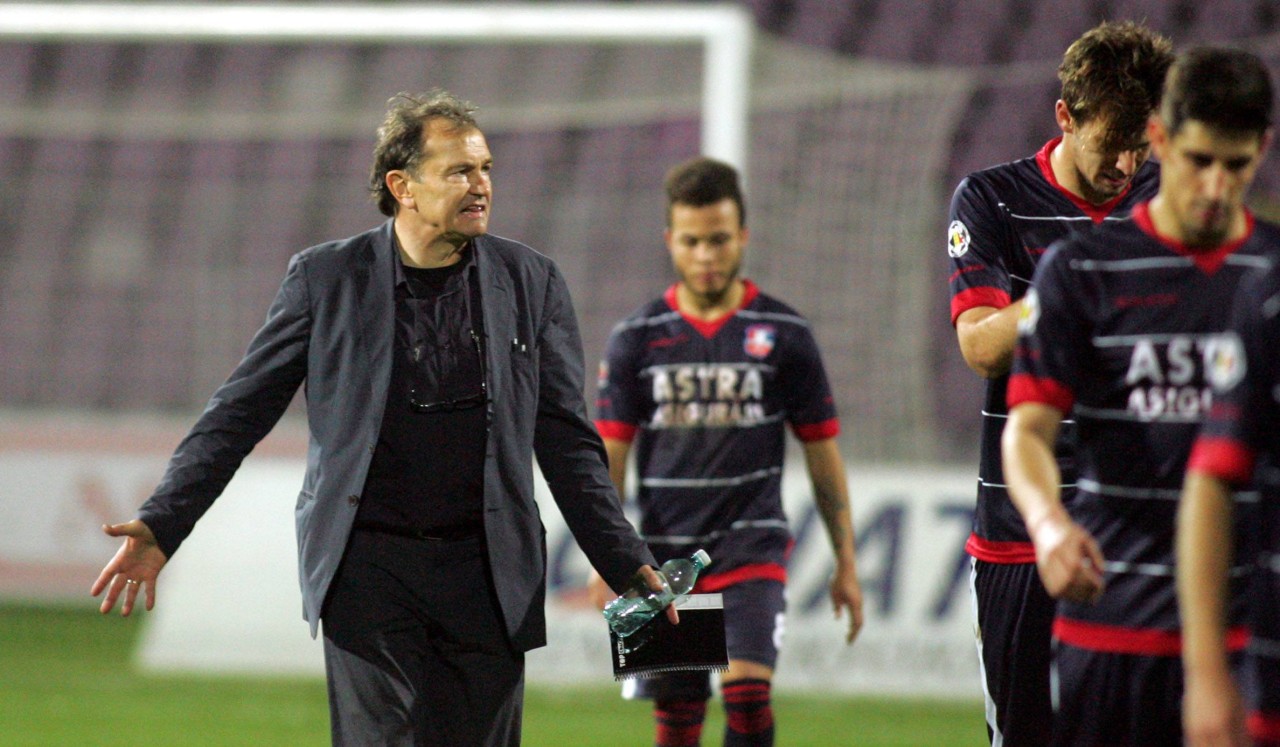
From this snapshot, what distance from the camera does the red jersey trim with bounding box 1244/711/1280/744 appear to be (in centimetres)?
233

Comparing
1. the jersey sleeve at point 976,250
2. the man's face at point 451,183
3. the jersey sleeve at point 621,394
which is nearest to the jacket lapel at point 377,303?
the man's face at point 451,183

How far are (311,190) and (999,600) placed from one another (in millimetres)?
10967

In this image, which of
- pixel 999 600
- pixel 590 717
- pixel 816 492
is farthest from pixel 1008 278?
pixel 590 717

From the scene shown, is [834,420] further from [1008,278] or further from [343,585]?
[343,585]

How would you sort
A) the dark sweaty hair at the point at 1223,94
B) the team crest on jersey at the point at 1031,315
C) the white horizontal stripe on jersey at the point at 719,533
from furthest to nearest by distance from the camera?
the white horizontal stripe on jersey at the point at 719,533 → the team crest on jersey at the point at 1031,315 → the dark sweaty hair at the point at 1223,94

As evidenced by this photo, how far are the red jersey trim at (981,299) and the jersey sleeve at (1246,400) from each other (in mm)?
1224

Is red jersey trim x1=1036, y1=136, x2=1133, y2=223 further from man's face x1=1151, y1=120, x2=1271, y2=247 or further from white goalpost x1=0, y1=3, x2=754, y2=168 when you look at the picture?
white goalpost x1=0, y1=3, x2=754, y2=168

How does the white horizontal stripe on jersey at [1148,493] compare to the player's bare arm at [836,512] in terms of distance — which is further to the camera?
the player's bare arm at [836,512]

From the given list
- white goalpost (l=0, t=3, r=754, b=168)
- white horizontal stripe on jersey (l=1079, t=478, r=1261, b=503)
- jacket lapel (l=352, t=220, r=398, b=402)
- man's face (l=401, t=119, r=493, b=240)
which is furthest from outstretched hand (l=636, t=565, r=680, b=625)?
white goalpost (l=0, t=3, r=754, b=168)

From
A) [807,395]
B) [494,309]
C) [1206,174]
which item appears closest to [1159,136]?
[1206,174]

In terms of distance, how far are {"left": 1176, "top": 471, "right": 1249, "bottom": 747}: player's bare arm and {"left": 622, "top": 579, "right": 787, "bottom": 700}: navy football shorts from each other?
2.68 meters

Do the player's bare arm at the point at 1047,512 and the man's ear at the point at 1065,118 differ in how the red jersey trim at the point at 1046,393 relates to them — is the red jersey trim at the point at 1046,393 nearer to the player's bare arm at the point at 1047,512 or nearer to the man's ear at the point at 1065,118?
the player's bare arm at the point at 1047,512

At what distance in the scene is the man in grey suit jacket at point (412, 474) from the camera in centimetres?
355

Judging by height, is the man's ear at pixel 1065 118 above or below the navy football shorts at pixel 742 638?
above
